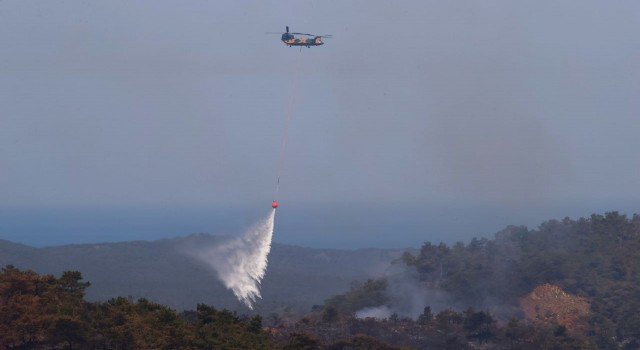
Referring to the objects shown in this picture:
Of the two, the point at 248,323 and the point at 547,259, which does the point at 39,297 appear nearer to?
the point at 248,323

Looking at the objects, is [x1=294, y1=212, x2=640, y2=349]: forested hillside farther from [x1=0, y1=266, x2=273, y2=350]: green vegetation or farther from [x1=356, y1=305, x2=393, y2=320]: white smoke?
[x1=0, y1=266, x2=273, y2=350]: green vegetation

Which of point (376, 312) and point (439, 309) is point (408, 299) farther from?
point (376, 312)

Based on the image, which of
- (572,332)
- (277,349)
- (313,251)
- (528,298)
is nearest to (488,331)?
(572,332)

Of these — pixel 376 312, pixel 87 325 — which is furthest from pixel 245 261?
pixel 87 325

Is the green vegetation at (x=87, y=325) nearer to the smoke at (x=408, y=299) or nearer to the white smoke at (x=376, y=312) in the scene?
the white smoke at (x=376, y=312)

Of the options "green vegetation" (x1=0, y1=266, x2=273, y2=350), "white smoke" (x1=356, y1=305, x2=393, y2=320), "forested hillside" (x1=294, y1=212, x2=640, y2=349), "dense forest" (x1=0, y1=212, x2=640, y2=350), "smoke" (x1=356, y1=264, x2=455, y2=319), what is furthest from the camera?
"smoke" (x1=356, y1=264, x2=455, y2=319)

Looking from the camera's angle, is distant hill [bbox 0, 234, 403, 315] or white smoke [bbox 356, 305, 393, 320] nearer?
white smoke [bbox 356, 305, 393, 320]

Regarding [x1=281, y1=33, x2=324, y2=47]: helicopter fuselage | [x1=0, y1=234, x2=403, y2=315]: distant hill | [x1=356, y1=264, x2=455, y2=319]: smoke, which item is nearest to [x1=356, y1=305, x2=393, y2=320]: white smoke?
[x1=356, y1=264, x2=455, y2=319]: smoke
